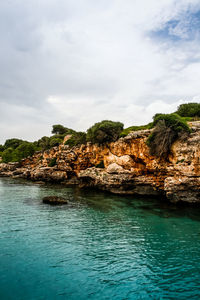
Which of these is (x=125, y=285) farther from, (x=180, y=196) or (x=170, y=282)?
(x=180, y=196)

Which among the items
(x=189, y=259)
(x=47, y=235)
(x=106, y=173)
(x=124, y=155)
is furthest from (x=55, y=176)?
(x=189, y=259)

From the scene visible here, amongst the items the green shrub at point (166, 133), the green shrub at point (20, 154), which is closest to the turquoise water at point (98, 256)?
the green shrub at point (166, 133)

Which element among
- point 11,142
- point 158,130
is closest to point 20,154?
point 11,142

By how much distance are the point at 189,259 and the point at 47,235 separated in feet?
40.5

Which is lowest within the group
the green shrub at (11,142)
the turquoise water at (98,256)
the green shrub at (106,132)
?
the turquoise water at (98,256)

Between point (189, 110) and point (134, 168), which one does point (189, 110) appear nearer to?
point (189, 110)

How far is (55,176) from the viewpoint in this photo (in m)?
62.1

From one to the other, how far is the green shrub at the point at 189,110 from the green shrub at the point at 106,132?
666 inches

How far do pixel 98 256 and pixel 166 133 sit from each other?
1014 inches

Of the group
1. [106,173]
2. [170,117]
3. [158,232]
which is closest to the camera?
[158,232]

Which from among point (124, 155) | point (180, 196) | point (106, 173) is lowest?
point (180, 196)

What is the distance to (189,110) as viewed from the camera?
5019cm

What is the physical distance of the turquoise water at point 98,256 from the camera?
36.1 ft

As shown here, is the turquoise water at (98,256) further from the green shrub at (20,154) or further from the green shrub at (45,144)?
the green shrub at (20,154)
